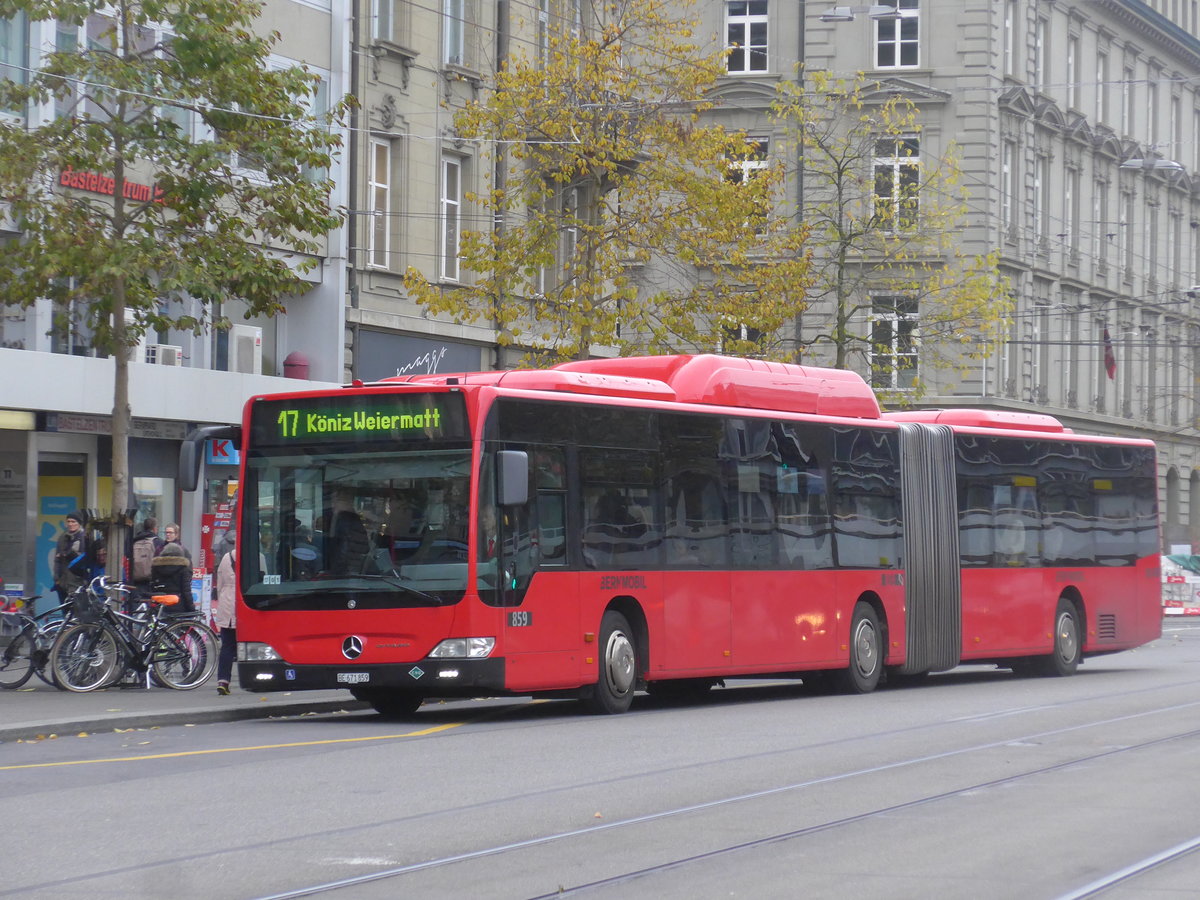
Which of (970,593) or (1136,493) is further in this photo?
(1136,493)

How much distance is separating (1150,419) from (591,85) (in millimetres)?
38191

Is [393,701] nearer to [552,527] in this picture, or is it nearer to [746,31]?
[552,527]

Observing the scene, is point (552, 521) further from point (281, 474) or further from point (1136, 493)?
point (1136, 493)

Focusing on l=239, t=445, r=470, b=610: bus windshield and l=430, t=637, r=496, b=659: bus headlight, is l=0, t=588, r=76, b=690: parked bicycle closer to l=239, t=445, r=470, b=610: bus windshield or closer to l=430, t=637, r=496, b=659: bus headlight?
l=239, t=445, r=470, b=610: bus windshield

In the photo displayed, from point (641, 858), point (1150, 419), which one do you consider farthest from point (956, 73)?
point (641, 858)

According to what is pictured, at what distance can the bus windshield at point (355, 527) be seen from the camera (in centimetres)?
1623

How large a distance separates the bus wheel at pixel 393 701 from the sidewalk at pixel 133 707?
2.40 ft

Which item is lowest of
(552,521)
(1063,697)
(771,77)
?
(1063,697)

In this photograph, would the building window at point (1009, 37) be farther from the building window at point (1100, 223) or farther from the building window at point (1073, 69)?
the building window at point (1100, 223)

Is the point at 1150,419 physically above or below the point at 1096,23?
below

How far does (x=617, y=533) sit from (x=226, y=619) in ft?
14.9

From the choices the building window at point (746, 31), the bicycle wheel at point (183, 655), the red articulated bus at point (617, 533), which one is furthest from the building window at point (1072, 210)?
the bicycle wheel at point (183, 655)

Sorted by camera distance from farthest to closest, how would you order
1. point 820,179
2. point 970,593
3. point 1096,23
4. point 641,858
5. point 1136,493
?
1. point 1096,23
2. point 820,179
3. point 1136,493
4. point 970,593
5. point 641,858

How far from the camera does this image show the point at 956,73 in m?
50.0
